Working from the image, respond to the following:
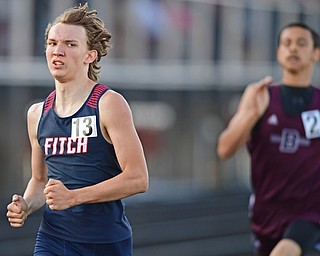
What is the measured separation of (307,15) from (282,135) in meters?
24.9

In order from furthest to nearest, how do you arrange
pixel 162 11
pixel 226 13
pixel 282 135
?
pixel 226 13 → pixel 162 11 → pixel 282 135

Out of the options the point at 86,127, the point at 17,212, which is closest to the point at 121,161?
the point at 86,127

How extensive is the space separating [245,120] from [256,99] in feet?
0.77

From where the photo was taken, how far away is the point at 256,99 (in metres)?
8.11

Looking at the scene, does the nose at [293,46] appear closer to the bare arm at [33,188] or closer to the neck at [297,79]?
the neck at [297,79]

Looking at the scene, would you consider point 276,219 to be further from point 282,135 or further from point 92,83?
point 92,83

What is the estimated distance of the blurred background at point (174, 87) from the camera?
72.1 ft

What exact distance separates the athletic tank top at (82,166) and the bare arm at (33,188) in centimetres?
11

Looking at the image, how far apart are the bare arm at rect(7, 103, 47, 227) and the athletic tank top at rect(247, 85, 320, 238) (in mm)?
2475

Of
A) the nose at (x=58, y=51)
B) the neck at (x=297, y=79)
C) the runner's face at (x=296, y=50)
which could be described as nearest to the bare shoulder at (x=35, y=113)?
the nose at (x=58, y=51)

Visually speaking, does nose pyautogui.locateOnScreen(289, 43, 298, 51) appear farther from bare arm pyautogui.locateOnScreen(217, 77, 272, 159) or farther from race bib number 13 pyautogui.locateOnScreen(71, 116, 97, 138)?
race bib number 13 pyautogui.locateOnScreen(71, 116, 97, 138)

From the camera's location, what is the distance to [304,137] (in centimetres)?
821

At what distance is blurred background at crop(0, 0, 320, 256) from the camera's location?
2197 cm

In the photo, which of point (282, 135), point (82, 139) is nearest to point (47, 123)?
point (82, 139)
